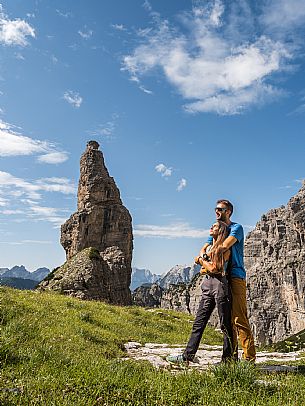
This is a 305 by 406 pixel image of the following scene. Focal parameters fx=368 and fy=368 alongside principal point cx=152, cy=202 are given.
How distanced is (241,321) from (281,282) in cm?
17219

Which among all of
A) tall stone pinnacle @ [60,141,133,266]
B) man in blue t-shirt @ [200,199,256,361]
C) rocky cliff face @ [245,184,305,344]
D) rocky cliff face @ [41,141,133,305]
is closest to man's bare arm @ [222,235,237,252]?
man in blue t-shirt @ [200,199,256,361]

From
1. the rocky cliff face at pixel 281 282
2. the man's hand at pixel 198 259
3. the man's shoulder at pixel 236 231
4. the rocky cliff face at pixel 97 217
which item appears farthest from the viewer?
the rocky cliff face at pixel 281 282

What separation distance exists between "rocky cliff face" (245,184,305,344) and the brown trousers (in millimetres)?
154258

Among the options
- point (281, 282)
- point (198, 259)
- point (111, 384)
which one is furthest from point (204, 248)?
point (281, 282)

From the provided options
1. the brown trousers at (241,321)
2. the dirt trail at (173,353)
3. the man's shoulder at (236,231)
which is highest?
the man's shoulder at (236,231)

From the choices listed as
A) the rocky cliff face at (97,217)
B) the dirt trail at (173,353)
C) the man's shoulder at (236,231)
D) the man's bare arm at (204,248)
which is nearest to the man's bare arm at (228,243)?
the man's shoulder at (236,231)

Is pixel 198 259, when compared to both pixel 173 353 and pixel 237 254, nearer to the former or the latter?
pixel 237 254

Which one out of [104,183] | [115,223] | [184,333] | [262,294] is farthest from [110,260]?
[262,294]

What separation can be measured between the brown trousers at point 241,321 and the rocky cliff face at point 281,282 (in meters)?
154

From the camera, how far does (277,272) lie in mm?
172625

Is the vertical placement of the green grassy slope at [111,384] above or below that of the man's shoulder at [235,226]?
below

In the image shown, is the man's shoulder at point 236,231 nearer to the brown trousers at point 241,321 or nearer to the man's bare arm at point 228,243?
the man's bare arm at point 228,243

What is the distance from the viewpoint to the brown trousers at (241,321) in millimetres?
8344

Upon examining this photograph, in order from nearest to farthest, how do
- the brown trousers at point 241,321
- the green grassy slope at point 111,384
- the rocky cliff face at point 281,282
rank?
the green grassy slope at point 111,384, the brown trousers at point 241,321, the rocky cliff face at point 281,282
